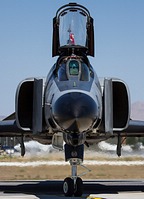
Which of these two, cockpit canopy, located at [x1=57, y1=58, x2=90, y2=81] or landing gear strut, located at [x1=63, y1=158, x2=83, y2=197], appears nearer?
cockpit canopy, located at [x1=57, y1=58, x2=90, y2=81]

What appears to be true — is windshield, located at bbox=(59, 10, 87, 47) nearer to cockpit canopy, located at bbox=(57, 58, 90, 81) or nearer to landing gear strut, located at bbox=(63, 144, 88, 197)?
cockpit canopy, located at bbox=(57, 58, 90, 81)

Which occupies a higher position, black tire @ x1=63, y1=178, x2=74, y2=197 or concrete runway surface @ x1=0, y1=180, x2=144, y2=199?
black tire @ x1=63, y1=178, x2=74, y2=197

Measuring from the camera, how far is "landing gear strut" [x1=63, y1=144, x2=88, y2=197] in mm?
11188

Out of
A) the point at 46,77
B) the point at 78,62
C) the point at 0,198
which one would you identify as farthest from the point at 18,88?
the point at 0,198

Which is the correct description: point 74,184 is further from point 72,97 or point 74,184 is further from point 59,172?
point 59,172

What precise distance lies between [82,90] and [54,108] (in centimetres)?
61

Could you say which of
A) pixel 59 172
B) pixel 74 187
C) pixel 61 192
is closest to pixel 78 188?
pixel 74 187

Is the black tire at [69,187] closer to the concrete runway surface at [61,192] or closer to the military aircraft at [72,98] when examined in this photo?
the military aircraft at [72,98]

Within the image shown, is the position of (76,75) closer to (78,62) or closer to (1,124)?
(78,62)

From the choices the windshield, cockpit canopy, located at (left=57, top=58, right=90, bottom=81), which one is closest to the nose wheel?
cockpit canopy, located at (left=57, top=58, right=90, bottom=81)

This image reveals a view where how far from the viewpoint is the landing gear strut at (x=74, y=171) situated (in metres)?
11.2

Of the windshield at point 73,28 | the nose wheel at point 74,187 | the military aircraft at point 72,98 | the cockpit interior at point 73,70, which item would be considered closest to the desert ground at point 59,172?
the military aircraft at point 72,98

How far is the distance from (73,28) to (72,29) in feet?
0.10

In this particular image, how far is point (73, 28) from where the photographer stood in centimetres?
1197
